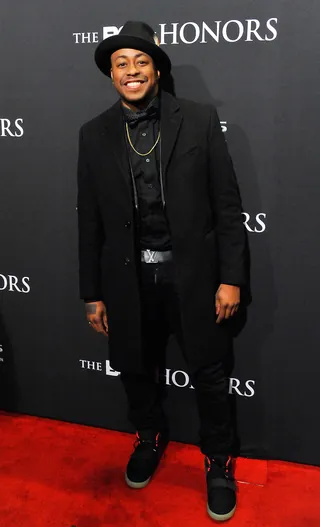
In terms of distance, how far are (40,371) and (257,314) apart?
114 cm

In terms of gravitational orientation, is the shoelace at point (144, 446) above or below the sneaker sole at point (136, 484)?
above

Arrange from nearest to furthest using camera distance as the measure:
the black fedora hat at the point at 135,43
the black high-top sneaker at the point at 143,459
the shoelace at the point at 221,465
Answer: the black fedora hat at the point at 135,43, the shoelace at the point at 221,465, the black high-top sneaker at the point at 143,459

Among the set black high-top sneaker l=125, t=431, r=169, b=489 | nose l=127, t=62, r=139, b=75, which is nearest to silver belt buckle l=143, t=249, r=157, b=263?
nose l=127, t=62, r=139, b=75

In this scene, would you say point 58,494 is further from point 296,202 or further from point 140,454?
point 296,202

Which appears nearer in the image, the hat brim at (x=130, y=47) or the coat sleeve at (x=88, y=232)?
the hat brim at (x=130, y=47)

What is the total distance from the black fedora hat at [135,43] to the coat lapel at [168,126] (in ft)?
0.44

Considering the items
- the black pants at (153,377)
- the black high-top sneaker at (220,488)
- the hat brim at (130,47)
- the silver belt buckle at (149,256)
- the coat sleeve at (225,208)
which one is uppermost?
the hat brim at (130,47)

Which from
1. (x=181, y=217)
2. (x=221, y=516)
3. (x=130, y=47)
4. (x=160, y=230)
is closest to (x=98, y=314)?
(x=160, y=230)

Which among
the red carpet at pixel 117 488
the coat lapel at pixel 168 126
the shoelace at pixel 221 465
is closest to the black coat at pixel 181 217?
the coat lapel at pixel 168 126

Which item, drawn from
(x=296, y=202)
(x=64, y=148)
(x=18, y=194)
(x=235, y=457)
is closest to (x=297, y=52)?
(x=296, y=202)

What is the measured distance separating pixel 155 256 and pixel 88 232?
29cm

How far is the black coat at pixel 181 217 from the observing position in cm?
187

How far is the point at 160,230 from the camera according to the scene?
1962mm

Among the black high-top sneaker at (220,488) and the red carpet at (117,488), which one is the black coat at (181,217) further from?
the red carpet at (117,488)
